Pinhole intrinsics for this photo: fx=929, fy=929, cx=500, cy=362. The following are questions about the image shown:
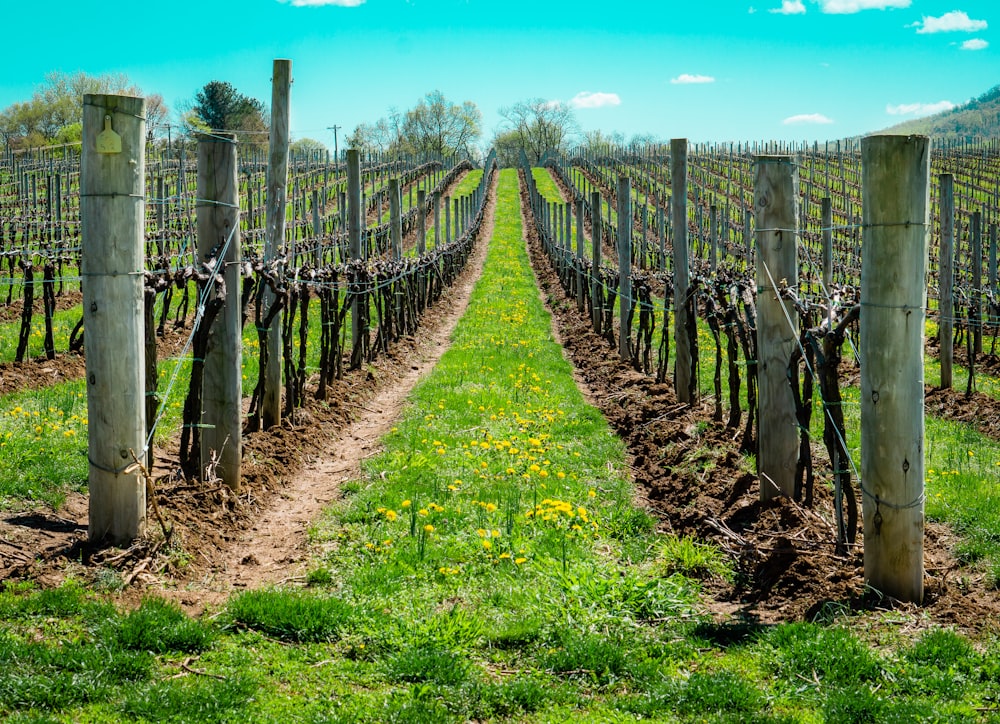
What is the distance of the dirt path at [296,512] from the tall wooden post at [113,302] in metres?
0.60

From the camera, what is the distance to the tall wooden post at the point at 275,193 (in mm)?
8258

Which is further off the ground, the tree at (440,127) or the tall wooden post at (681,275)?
the tree at (440,127)

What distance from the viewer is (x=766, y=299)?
593 centimetres

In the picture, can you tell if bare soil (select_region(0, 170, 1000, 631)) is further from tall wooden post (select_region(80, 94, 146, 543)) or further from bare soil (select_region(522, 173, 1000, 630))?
tall wooden post (select_region(80, 94, 146, 543))

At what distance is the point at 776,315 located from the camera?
19.5ft

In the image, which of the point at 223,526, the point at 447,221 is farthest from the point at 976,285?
the point at 447,221

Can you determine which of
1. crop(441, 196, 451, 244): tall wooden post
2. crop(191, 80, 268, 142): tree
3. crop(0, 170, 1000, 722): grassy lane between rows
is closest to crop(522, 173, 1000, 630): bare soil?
crop(0, 170, 1000, 722): grassy lane between rows

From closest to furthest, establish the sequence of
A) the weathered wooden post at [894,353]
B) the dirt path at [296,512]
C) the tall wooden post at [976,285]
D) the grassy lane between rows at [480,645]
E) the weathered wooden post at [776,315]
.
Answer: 1. the grassy lane between rows at [480,645]
2. the weathered wooden post at [894,353]
3. the dirt path at [296,512]
4. the weathered wooden post at [776,315]
5. the tall wooden post at [976,285]

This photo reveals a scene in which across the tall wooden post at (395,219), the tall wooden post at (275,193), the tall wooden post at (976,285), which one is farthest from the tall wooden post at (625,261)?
the tall wooden post at (275,193)

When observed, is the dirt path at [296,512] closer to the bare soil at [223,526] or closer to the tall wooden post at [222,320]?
the bare soil at [223,526]

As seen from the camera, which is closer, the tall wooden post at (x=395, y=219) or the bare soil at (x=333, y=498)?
the bare soil at (x=333, y=498)

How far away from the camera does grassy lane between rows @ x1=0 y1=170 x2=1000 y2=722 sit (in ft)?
11.9

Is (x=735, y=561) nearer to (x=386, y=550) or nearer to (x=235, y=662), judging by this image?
(x=386, y=550)

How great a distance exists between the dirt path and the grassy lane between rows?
201 mm
